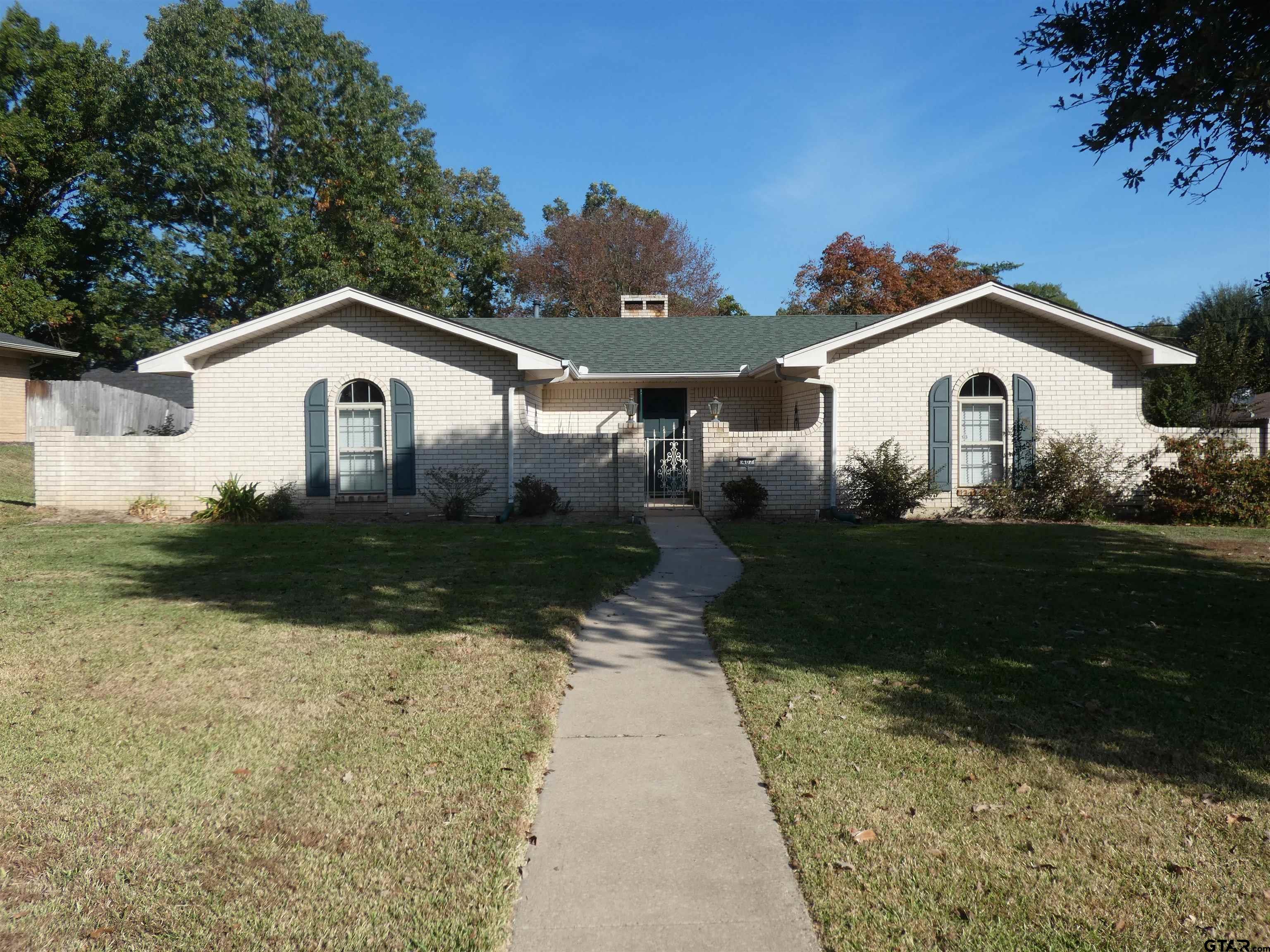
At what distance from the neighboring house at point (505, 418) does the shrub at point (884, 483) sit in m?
0.26

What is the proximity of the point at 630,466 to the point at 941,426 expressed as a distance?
545 cm

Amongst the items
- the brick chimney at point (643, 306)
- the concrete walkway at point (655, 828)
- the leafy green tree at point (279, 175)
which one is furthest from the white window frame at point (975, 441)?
the leafy green tree at point (279, 175)

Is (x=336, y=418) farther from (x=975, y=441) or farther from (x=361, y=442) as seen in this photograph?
(x=975, y=441)

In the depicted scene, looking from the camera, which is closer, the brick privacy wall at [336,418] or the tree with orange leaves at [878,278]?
the brick privacy wall at [336,418]

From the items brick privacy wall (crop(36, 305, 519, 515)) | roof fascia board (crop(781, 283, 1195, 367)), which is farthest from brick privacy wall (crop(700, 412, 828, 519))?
brick privacy wall (crop(36, 305, 519, 515))

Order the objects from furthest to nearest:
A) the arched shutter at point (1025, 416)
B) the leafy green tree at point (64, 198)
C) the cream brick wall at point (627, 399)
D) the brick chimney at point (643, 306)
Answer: the leafy green tree at point (64, 198) < the brick chimney at point (643, 306) < the cream brick wall at point (627, 399) < the arched shutter at point (1025, 416)

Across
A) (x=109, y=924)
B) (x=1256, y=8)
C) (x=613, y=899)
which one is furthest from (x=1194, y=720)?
(x=1256, y=8)

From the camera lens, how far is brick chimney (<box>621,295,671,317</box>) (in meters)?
24.6

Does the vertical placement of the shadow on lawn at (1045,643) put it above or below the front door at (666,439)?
below

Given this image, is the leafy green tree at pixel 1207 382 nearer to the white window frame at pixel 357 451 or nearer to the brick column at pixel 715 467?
the brick column at pixel 715 467

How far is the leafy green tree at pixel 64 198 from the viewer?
104 feet

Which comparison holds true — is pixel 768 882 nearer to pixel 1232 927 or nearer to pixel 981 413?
pixel 1232 927

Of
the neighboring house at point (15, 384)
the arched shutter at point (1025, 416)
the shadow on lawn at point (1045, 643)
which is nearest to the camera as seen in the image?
the shadow on lawn at point (1045, 643)

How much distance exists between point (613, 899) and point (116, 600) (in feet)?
21.9
